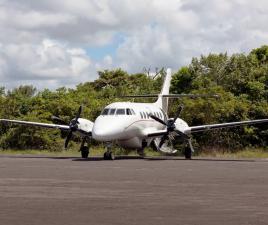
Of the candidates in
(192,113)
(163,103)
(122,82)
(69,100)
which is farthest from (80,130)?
(122,82)

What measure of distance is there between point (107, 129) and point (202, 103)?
57.0 feet

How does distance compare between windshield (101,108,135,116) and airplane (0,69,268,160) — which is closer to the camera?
airplane (0,69,268,160)

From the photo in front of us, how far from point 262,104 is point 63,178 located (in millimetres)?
32169

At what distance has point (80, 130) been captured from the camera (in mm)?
37250

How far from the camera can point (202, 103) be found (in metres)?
49.1

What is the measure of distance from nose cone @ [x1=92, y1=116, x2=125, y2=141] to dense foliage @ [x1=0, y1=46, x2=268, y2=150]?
50.3 feet

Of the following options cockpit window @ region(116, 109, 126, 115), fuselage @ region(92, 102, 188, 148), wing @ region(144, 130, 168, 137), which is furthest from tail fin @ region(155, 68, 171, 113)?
cockpit window @ region(116, 109, 126, 115)

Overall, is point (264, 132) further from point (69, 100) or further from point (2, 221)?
point (2, 221)

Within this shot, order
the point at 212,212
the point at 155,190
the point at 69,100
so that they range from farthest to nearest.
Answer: the point at 69,100, the point at 155,190, the point at 212,212

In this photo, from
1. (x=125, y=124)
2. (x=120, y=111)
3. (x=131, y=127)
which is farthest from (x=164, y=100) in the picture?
(x=125, y=124)

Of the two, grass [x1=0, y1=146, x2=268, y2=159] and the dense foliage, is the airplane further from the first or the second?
the dense foliage

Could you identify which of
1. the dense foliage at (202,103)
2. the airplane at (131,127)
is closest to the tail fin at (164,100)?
the dense foliage at (202,103)

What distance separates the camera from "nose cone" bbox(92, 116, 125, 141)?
32.5m

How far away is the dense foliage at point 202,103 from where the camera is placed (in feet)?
159
